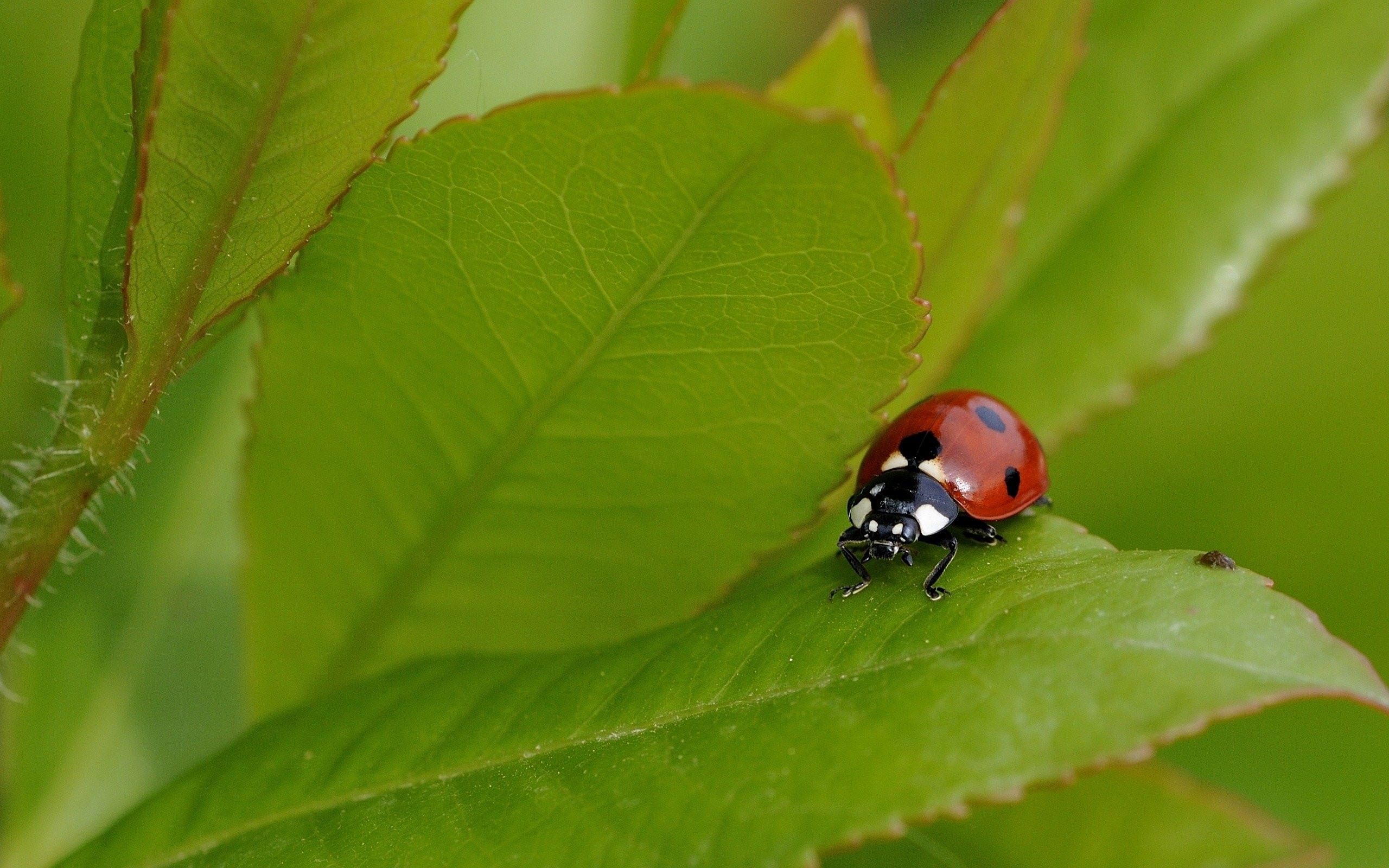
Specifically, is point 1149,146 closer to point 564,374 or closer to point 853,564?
point 853,564

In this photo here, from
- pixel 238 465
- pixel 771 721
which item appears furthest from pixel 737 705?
pixel 238 465

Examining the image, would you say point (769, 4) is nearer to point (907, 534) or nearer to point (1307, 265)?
point (1307, 265)

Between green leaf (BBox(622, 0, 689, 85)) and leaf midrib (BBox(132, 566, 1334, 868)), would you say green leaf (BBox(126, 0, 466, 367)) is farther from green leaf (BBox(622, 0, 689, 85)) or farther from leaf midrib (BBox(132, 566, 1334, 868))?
leaf midrib (BBox(132, 566, 1334, 868))

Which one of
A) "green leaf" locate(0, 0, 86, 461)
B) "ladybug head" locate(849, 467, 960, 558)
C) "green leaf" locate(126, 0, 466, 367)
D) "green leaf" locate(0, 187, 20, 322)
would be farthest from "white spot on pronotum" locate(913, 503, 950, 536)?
"green leaf" locate(0, 0, 86, 461)

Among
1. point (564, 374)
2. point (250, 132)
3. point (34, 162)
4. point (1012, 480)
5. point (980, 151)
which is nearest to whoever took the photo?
point (250, 132)

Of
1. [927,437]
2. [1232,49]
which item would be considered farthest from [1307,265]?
[927,437]

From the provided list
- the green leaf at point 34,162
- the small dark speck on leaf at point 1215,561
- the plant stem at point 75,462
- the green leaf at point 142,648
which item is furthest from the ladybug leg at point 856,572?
the green leaf at point 34,162

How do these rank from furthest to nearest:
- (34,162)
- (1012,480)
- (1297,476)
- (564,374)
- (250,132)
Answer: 1. (1297,476)
2. (34,162)
3. (1012,480)
4. (564,374)
5. (250,132)
